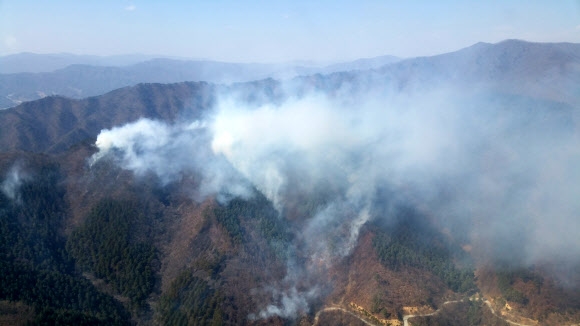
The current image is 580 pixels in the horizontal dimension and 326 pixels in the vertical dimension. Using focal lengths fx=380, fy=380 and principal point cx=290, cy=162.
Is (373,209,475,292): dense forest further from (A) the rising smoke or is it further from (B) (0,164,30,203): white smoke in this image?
(B) (0,164,30,203): white smoke

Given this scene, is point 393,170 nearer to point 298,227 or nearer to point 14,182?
point 298,227

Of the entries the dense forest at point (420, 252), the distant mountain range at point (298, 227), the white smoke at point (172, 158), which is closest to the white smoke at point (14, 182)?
the distant mountain range at point (298, 227)

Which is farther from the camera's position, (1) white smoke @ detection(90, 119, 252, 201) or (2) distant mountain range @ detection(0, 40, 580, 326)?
(1) white smoke @ detection(90, 119, 252, 201)

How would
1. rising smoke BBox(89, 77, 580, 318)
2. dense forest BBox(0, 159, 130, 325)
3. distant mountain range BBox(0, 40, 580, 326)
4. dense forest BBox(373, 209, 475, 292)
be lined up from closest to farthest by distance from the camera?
dense forest BBox(0, 159, 130, 325) → distant mountain range BBox(0, 40, 580, 326) → dense forest BBox(373, 209, 475, 292) → rising smoke BBox(89, 77, 580, 318)

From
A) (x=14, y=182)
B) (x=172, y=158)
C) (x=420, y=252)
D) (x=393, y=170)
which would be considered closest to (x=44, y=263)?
(x=14, y=182)

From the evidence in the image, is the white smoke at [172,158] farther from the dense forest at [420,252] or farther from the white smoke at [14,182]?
the dense forest at [420,252]

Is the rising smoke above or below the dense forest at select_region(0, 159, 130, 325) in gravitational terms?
above

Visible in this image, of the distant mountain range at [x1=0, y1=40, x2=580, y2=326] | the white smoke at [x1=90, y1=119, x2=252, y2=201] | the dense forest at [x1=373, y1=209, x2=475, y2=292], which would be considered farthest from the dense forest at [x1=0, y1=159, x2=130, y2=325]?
the dense forest at [x1=373, y1=209, x2=475, y2=292]

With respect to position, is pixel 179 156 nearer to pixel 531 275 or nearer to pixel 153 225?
pixel 153 225

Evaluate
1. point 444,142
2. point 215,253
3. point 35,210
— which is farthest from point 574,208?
point 35,210
